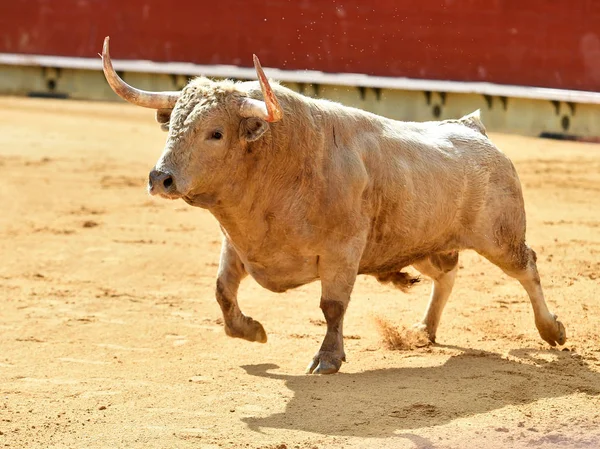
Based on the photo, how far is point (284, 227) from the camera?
14.8 feet

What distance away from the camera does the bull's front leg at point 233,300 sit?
476cm

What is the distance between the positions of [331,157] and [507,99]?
7.82m

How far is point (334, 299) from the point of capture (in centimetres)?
451

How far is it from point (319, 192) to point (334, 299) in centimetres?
41

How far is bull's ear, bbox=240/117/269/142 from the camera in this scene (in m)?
4.27

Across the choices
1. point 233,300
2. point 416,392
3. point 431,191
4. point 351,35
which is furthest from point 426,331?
point 351,35

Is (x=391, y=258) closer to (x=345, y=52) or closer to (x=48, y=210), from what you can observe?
(x=48, y=210)

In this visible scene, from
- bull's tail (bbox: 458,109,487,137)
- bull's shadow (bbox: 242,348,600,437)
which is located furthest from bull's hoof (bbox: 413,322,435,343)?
bull's tail (bbox: 458,109,487,137)

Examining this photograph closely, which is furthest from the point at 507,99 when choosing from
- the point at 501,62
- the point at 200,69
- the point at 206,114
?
the point at 206,114

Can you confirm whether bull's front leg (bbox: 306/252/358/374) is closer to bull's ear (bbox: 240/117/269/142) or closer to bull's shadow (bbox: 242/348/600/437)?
bull's shadow (bbox: 242/348/600/437)

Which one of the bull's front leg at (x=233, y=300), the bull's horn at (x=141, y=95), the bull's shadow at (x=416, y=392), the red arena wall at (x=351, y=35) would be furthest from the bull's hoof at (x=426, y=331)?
the red arena wall at (x=351, y=35)

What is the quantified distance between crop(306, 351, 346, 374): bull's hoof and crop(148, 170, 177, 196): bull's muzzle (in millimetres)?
882

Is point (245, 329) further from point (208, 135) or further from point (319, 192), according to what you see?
point (208, 135)

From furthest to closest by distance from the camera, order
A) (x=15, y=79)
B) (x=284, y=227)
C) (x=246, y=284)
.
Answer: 1. (x=15, y=79)
2. (x=246, y=284)
3. (x=284, y=227)
